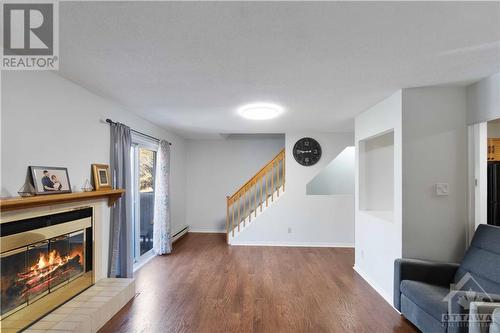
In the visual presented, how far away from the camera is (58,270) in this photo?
2.46 metres

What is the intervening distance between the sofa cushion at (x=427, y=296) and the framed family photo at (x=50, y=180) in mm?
3547

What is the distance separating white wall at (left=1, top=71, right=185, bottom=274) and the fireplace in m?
0.31

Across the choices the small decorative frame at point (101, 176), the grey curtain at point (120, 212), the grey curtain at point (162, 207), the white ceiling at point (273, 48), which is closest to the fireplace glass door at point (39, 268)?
the grey curtain at point (120, 212)

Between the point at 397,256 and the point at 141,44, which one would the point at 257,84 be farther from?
the point at 397,256

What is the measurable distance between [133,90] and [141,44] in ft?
3.80

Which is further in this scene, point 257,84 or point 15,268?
point 257,84

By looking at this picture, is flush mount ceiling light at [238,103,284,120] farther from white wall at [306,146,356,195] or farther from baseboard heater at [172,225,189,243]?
baseboard heater at [172,225,189,243]

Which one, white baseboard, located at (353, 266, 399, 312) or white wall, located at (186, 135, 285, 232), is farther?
white wall, located at (186, 135, 285, 232)

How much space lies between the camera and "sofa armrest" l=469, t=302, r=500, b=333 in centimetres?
170

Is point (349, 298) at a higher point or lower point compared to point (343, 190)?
lower

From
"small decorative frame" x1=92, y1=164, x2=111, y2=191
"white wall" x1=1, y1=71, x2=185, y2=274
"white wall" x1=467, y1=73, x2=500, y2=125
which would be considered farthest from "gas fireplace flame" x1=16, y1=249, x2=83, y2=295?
"white wall" x1=467, y1=73, x2=500, y2=125

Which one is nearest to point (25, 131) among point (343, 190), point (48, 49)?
point (48, 49)

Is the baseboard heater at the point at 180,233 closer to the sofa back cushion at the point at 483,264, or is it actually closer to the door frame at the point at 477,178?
the sofa back cushion at the point at 483,264

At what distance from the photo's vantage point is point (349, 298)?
3.11m
